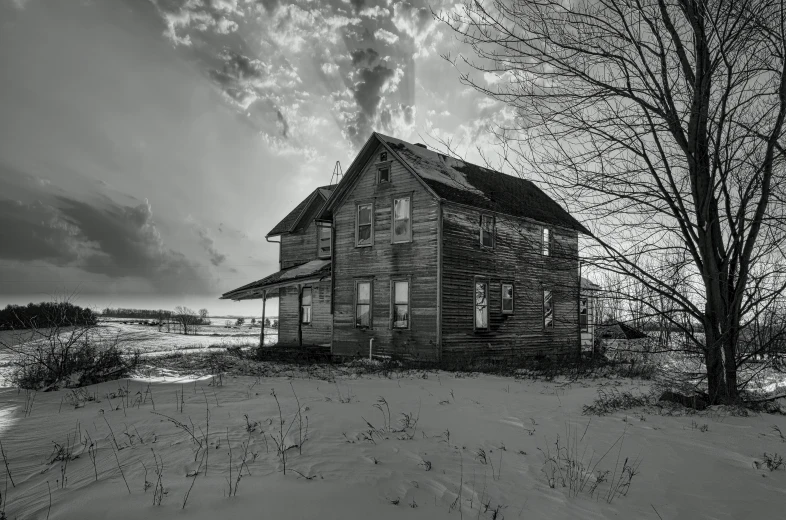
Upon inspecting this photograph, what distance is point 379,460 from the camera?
5.07 metres

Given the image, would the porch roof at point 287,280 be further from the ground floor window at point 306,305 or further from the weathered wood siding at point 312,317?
the ground floor window at point 306,305

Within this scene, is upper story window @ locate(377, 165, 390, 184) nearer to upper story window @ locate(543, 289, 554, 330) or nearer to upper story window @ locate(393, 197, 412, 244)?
upper story window @ locate(393, 197, 412, 244)

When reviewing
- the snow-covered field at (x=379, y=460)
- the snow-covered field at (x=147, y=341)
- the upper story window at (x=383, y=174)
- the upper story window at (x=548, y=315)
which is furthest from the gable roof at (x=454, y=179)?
the snow-covered field at (x=147, y=341)

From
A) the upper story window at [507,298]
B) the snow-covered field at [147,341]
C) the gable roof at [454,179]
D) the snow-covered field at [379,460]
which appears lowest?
the snow-covered field at [147,341]

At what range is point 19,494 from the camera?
4328 millimetres

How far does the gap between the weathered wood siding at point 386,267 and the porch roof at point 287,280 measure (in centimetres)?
104

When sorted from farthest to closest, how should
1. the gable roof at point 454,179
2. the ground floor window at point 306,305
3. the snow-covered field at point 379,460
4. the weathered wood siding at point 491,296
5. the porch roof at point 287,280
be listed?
the ground floor window at point 306,305
the porch roof at point 287,280
the gable roof at point 454,179
the weathered wood siding at point 491,296
the snow-covered field at point 379,460

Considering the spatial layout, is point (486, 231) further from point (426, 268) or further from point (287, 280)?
point (287, 280)

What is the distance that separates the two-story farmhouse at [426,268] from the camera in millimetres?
17562

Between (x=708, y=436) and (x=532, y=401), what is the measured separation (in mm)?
3409

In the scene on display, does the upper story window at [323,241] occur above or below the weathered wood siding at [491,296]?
above

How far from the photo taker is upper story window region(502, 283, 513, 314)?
1980cm

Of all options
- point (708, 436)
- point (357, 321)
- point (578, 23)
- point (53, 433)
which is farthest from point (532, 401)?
point (357, 321)

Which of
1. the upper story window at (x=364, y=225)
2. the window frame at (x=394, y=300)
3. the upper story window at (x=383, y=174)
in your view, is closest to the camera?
the window frame at (x=394, y=300)
